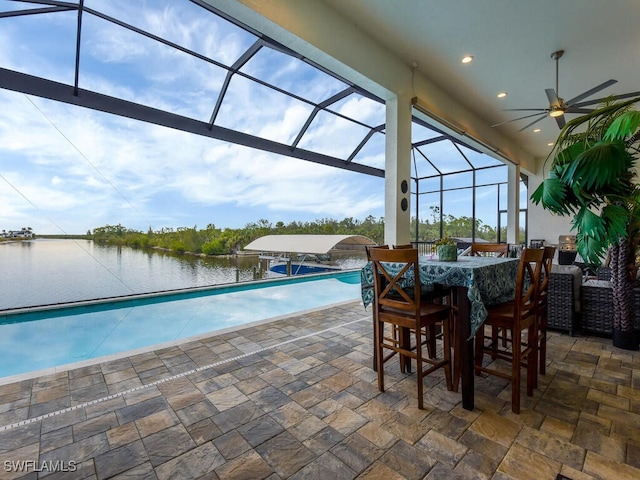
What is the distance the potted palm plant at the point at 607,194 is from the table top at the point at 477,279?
842 mm

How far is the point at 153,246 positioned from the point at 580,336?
6.39 meters

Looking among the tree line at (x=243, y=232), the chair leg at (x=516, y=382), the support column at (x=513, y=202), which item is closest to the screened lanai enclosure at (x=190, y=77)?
the tree line at (x=243, y=232)

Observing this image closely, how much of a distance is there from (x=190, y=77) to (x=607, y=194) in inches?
205

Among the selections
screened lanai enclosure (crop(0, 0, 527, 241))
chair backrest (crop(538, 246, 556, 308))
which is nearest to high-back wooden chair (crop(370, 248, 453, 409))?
chair backrest (crop(538, 246, 556, 308))

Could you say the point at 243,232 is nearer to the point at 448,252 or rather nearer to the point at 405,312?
the point at 448,252

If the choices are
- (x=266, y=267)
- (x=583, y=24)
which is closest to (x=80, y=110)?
(x=266, y=267)

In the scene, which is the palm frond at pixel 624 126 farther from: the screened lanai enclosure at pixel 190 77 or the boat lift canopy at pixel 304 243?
the boat lift canopy at pixel 304 243

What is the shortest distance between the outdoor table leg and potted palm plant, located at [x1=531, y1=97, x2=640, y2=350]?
1631 millimetres

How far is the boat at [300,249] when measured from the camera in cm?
784

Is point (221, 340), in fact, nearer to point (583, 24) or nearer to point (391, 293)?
point (391, 293)

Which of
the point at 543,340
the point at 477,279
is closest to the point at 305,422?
the point at 477,279

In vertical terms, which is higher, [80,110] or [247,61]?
[247,61]

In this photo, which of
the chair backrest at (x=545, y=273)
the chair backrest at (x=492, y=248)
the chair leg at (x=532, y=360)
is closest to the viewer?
the chair leg at (x=532, y=360)

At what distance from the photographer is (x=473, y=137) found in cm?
645
